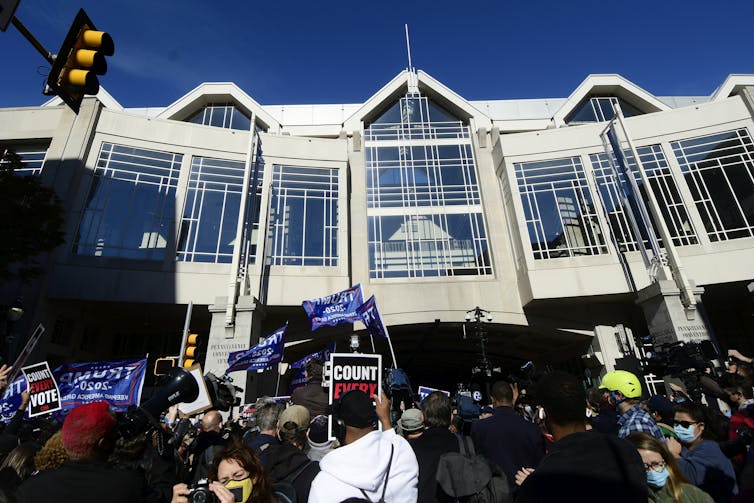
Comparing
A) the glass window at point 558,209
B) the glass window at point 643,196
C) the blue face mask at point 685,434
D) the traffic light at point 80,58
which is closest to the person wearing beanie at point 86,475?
the traffic light at point 80,58

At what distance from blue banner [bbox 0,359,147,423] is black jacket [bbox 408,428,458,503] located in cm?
797

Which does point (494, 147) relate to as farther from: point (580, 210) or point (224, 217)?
point (224, 217)

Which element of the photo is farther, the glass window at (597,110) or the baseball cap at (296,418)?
A: the glass window at (597,110)

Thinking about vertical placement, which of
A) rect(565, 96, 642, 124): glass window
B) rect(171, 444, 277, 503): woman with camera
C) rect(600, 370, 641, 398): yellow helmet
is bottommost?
rect(171, 444, 277, 503): woman with camera

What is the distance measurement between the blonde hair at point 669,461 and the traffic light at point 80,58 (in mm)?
6383

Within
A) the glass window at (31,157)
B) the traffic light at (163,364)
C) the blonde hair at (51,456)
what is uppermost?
the glass window at (31,157)

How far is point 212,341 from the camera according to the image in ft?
52.6

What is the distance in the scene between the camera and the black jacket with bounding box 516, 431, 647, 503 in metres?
1.73

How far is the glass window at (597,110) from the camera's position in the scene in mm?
24938

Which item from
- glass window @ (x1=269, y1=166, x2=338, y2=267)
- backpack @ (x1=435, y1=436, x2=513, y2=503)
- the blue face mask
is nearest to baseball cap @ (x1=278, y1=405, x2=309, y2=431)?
backpack @ (x1=435, y1=436, x2=513, y2=503)

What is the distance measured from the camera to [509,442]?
3600 millimetres

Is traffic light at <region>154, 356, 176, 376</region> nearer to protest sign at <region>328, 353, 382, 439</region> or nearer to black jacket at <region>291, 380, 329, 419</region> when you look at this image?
black jacket at <region>291, 380, 329, 419</region>

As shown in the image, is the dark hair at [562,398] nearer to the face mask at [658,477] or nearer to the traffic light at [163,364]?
the face mask at [658,477]

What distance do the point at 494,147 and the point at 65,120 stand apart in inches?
876
